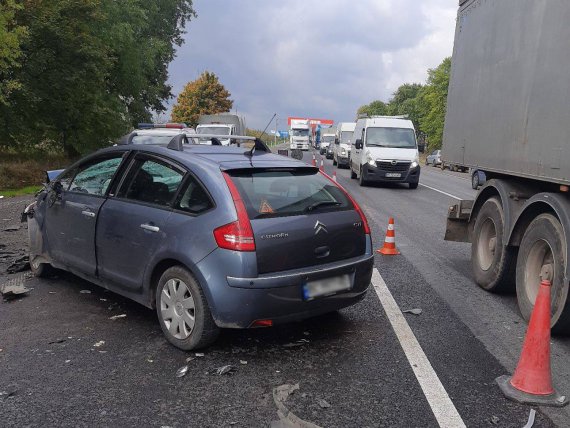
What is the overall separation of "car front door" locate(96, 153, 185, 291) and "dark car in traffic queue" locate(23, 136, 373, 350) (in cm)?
1

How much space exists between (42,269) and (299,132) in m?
48.9

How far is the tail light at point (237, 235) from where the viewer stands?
388 centimetres

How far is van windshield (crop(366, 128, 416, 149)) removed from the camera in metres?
19.4

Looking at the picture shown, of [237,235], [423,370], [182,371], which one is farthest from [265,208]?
[423,370]

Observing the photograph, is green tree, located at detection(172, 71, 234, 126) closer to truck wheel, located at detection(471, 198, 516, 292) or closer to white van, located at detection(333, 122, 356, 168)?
white van, located at detection(333, 122, 356, 168)

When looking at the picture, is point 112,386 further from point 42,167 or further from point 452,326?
point 42,167

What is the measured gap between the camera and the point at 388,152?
62.2 ft

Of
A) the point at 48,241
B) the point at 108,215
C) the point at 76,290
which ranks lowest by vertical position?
the point at 76,290

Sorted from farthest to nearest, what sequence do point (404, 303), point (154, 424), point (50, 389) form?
1. point (404, 303)
2. point (50, 389)
3. point (154, 424)

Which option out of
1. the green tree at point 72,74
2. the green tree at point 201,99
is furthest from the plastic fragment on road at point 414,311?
the green tree at point 201,99

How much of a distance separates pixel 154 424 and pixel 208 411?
1.12ft

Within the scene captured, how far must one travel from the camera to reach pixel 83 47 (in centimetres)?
1923

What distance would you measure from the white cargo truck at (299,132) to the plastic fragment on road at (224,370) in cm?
5008

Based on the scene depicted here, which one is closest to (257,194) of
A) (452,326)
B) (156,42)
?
(452,326)
